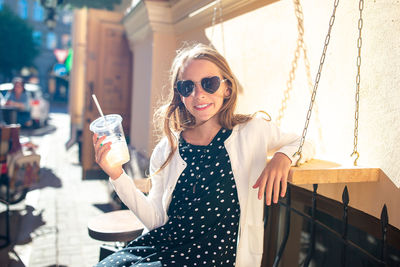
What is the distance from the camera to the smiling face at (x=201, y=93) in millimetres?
2092

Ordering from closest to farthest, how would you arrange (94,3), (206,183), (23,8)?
(206,183), (94,3), (23,8)

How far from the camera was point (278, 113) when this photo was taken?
108 inches

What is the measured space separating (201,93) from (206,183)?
54cm

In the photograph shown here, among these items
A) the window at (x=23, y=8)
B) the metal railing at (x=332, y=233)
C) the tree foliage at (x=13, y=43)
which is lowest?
the metal railing at (x=332, y=233)

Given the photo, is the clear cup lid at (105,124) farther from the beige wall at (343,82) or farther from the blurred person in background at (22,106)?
the blurred person in background at (22,106)

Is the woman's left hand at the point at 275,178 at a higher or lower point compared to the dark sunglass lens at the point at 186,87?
lower

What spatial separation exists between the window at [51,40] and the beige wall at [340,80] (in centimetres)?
4234

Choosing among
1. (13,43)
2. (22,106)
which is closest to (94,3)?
(22,106)

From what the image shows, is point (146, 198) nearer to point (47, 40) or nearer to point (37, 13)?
point (37, 13)

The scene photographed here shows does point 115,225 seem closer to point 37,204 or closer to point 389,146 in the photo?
point 389,146

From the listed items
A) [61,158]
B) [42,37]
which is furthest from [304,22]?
[42,37]

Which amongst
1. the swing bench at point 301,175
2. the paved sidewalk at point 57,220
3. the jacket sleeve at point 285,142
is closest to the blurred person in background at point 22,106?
the paved sidewalk at point 57,220

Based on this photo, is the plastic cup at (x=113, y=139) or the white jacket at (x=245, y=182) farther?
the white jacket at (x=245, y=182)

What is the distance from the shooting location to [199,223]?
1.97 meters
